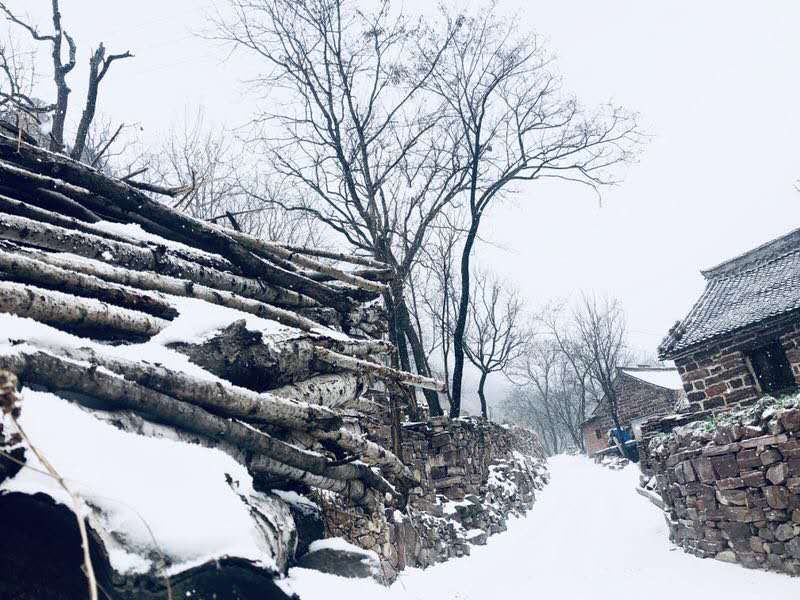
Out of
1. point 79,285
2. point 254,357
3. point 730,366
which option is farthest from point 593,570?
point 79,285

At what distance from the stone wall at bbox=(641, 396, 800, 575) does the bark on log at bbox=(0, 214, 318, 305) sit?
803 cm

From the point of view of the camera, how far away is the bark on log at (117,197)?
283cm

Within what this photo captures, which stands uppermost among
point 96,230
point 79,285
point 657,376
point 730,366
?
point 657,376

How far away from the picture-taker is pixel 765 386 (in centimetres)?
1347

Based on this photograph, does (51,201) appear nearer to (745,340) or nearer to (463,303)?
(463,303)

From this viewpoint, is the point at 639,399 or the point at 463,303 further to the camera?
the point at 639,399

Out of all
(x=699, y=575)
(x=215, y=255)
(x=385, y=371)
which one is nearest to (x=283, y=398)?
(x=385, y=371)

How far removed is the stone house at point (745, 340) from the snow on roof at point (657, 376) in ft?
52.3

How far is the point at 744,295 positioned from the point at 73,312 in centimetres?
1882

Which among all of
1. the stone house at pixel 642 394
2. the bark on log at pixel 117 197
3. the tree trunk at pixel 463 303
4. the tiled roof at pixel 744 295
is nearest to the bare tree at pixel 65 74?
the bark on log at pixel 117 197

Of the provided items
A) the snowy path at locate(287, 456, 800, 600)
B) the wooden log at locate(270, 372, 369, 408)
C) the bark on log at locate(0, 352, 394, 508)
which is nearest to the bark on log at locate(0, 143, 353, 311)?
the wooden log at locate(270, 372, 369, 408)

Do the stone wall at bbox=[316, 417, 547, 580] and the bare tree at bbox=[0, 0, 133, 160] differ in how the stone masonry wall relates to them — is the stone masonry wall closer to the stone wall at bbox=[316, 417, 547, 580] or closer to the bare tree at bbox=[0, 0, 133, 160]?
the stone wall at bbox=[316, 417, 547, 580]

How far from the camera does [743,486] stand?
7.66 meters

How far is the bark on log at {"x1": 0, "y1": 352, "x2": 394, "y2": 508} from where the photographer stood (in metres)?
1.50
